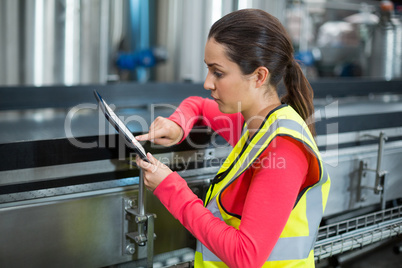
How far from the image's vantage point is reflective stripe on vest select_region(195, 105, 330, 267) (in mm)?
838

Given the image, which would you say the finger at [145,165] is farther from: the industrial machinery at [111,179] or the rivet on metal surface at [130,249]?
the rivet on metal surface at [130,249]

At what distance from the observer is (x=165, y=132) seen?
106 cm

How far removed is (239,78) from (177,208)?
0.27m

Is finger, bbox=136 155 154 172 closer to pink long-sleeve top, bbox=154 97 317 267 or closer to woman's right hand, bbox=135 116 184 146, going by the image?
pink long-sleeve top, bbox=154 97 317 267

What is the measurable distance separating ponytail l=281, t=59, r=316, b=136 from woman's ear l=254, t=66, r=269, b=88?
92mm

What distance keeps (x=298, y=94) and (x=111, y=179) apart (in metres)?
0.47

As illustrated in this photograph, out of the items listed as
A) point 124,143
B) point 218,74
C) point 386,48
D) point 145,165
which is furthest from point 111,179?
point 386,48

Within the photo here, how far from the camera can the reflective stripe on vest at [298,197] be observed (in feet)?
2.75

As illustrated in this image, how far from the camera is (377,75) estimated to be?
284cm

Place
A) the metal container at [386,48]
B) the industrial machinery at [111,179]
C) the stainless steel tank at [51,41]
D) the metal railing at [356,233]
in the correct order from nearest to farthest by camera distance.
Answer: the industrial machinery at [111,179]
the metal railing at [356,233]
the stainless steel tank at [51,41]
the metal container at [386,48]

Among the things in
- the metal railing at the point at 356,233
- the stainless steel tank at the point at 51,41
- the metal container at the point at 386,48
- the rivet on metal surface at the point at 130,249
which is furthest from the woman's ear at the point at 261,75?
the metal container at the point at 386,48

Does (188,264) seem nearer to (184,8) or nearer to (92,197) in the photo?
(92,197)

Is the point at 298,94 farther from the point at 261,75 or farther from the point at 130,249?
the point at 130,249

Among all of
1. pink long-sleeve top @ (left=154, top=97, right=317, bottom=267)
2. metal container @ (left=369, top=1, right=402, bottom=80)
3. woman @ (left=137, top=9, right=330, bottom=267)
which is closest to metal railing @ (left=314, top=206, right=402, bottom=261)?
woman @ (left=137, top=9, right=330, bottom=267)
